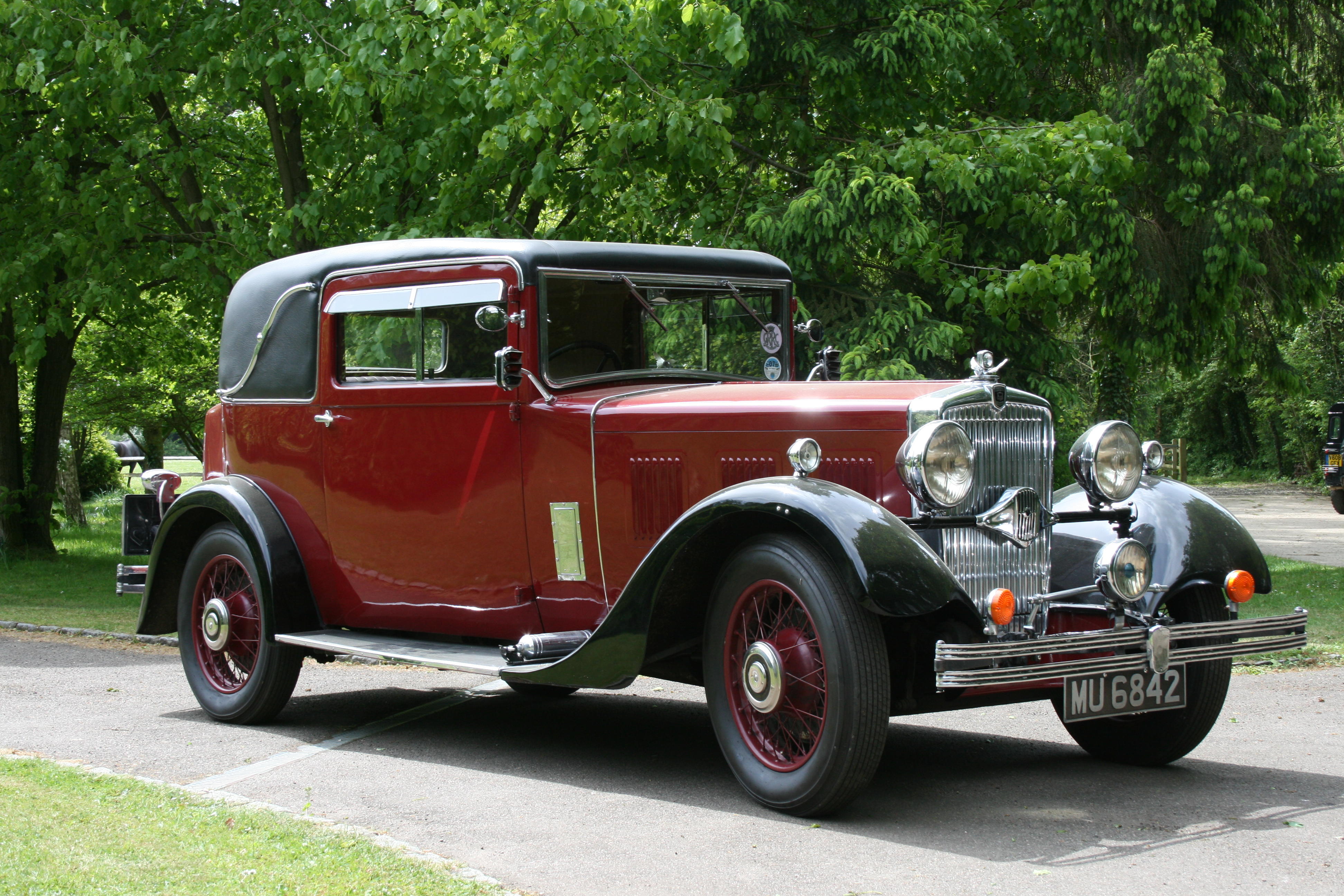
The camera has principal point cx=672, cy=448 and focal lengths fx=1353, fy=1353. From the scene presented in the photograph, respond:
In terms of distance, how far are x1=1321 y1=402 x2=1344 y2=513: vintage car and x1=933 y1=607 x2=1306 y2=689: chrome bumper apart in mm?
21559

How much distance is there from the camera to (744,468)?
527cm

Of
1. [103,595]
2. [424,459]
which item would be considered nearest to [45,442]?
[103,595]

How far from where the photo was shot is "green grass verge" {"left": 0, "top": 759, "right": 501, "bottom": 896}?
3.85m

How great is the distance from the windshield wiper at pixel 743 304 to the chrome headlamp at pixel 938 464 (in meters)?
1.94

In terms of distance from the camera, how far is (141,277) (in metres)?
13.2

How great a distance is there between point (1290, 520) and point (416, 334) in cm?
2102

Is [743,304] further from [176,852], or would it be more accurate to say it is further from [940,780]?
[176,852]

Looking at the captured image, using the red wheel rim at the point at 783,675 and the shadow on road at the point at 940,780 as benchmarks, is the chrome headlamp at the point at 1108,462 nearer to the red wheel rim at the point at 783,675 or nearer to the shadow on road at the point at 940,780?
the shadow on road at the point at 940,780

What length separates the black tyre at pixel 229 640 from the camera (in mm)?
6598

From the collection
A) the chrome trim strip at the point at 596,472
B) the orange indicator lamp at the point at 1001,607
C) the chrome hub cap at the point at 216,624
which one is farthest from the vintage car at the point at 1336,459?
the chrome hub cap at the point at 216,624

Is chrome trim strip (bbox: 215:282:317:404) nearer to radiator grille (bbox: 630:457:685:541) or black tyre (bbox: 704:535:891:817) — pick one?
radiator grille (bbox: 630:457:685:541)

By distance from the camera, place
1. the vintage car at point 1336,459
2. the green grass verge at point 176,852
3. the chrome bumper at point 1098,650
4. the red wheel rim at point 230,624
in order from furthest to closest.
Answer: the vintage car at point 1336,459
the red wheel rim at point 230,624
the chrome bumper at point 1098,650
the green grass verge at point 176,852

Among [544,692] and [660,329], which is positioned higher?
[660,329]

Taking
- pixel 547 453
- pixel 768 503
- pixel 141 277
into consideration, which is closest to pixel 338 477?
pixel 547 453
